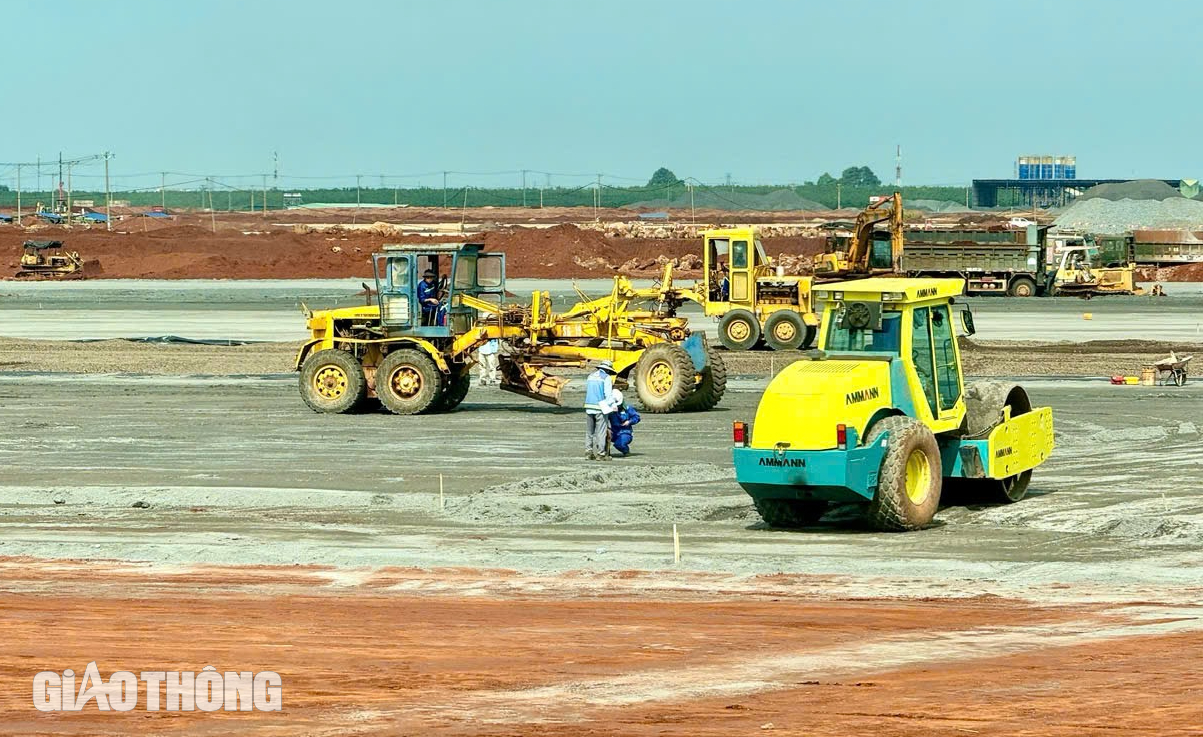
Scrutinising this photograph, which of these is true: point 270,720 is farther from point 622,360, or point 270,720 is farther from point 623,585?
point 622,360

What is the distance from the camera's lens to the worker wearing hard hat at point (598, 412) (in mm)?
19516

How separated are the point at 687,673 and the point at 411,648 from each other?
1.85m

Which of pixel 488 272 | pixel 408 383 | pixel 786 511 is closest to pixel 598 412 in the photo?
pixel 786 511

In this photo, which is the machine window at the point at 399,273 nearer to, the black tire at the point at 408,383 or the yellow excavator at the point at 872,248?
the black tire at the point at 408,383

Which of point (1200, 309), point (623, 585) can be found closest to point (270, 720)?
point (623, 585)

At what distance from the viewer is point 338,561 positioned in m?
13.7

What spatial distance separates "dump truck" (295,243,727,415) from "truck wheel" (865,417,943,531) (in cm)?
1005

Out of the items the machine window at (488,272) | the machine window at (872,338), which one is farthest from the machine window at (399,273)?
the machine window at (872,338)

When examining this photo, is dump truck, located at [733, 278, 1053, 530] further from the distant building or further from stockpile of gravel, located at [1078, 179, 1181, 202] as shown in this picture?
the distant building

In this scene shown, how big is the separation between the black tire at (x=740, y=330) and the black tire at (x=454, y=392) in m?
11.6

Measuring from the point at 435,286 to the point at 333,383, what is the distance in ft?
7.08

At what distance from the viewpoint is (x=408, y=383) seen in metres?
25.0

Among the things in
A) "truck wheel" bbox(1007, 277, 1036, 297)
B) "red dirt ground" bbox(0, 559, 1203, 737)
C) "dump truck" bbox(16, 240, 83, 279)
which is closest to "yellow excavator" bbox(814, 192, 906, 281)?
"truck wheel" bbox(1007, 277, 1036, 297)

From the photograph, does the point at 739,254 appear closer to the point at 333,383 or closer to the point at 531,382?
the point at 531,382
